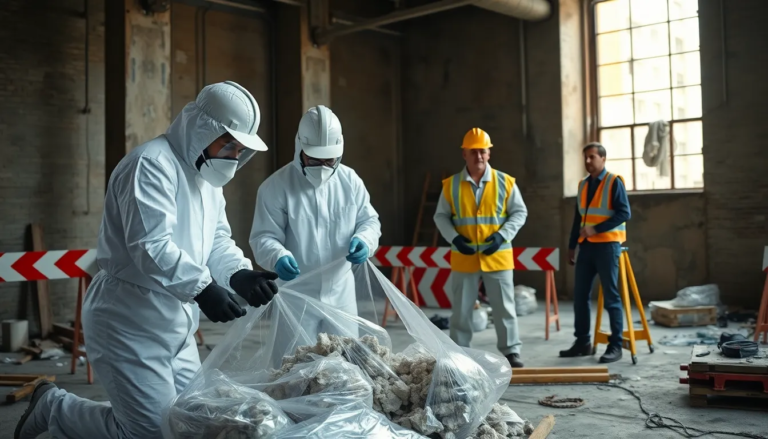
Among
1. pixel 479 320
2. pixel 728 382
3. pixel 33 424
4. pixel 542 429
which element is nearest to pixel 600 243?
pixel 728 382

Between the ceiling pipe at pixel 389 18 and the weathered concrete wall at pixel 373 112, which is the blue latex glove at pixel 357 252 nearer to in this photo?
the ceiling pipe at pixel 389 18

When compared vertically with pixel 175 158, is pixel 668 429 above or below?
below

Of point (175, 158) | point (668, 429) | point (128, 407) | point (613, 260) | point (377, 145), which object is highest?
point (377, 145)

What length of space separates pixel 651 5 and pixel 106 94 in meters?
7.10

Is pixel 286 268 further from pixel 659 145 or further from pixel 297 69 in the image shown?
pixel 659 145

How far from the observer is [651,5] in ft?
32.3

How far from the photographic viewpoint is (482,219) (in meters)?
5.78

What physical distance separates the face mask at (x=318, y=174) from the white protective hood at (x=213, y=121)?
0.82m

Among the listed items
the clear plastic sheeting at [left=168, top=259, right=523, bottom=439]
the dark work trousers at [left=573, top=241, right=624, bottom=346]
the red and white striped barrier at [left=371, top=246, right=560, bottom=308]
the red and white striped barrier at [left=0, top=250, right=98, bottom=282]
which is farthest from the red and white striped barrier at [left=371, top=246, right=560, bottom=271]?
the clear plastic sheeting at [left=168, top=259, right=523, bottom=439]

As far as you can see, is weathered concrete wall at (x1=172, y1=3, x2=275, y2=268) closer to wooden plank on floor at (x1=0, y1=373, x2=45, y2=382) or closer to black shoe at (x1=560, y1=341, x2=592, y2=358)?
wooden plank on floor at (x1=0, y1=373, x2=45, y2=382)

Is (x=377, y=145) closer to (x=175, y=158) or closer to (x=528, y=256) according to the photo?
(x=528, y=256)

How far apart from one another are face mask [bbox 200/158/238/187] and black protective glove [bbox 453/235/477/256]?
9.57 feet

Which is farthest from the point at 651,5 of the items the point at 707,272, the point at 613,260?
the point at 613,260

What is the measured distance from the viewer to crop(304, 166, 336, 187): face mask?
3.89 m
